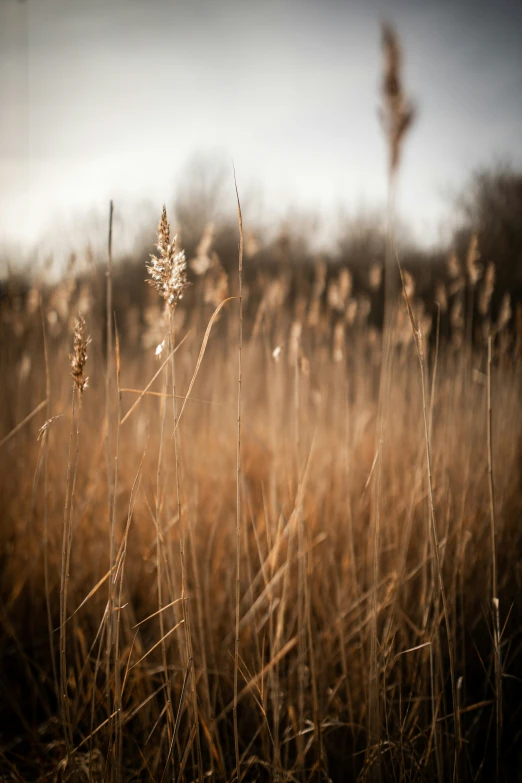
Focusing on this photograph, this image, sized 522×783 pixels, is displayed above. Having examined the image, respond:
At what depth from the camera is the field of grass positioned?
0.66m

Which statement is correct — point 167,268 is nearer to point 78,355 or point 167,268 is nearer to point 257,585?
point 78,355

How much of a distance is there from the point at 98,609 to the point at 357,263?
6.64m

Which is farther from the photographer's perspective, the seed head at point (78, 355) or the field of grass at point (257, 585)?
the field of grass at point (257, 585)

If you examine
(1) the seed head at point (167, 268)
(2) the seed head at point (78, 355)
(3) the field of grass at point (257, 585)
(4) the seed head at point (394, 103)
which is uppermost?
(4) the seed head at point (394, 103)

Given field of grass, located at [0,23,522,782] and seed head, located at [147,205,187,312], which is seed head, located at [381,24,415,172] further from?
seed head, located at [147,205,187,312]

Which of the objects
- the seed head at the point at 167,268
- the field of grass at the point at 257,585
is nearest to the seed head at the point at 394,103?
the field of grass at the point at 257,585

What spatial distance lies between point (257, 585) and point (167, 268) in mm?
990

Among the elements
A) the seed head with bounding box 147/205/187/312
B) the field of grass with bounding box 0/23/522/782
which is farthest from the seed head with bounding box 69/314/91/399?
the seed head with bounding box 147/205/187/312

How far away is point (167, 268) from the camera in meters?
0.53

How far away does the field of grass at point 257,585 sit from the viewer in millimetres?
662

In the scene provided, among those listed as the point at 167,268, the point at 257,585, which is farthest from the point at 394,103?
the point at 257,585

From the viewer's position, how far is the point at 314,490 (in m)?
1.51

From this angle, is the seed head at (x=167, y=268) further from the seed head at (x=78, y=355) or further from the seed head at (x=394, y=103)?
the seed head at (x=394, y=103)

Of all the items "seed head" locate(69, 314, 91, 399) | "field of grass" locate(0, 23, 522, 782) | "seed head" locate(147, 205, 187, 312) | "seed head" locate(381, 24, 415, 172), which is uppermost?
"seed head" locate(381, 24, 415, 172)
